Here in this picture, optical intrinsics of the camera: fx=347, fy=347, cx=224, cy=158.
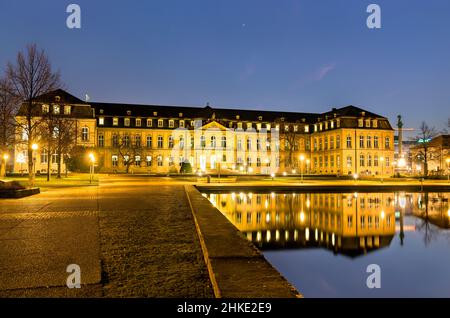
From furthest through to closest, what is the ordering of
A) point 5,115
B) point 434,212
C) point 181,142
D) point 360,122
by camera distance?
point 181,142 < point 360,122 < point 5,115 < point 434,212

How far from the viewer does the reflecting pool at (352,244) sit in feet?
23.2

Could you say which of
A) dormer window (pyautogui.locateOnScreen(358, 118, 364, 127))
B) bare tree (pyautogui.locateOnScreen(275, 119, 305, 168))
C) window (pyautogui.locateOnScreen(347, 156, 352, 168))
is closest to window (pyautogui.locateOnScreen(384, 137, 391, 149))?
dormer window (pyautogui.locateOnScreen(358, 118, 364, 127))

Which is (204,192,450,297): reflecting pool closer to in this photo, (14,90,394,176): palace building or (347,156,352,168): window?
(14,90,394,176): palace building

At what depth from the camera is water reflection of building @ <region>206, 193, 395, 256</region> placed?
10.4 metres

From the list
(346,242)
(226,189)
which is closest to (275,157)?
(226,189)

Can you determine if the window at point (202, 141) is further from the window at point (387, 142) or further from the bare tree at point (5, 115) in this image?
the bare tree at point (5, 115)

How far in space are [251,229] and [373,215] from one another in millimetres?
6229

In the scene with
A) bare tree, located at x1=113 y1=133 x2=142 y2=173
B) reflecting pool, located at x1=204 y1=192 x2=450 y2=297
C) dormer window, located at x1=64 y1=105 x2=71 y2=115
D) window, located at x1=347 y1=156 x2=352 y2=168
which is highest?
dormer window, located at x1=64 y1=105 x2=71 y2=115

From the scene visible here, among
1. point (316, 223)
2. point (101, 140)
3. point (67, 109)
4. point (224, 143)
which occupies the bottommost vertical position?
point (316, 223)

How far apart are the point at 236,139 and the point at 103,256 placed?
2832 inches

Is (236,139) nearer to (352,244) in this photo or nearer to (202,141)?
(202,141)

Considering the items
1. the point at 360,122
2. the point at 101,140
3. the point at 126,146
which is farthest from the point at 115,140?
the point at 360,122

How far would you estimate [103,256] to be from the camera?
5.98 m

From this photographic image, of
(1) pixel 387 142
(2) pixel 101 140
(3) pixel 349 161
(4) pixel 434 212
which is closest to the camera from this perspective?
(4) pixel 434 212
